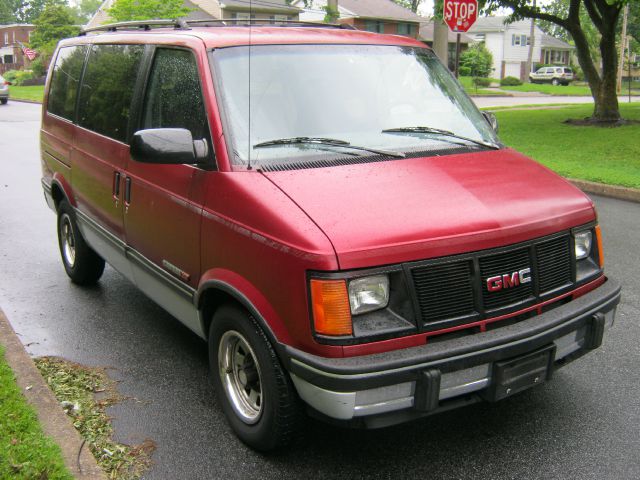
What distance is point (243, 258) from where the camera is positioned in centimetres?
330

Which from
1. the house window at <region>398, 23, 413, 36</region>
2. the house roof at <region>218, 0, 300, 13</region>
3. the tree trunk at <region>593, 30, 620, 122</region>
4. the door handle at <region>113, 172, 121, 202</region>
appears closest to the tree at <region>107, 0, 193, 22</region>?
the house roof at <region>218, 0, 300, 13</region>

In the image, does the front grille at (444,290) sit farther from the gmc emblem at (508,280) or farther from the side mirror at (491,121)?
the side mirror at (491,121)

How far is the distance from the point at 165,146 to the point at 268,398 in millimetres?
1342

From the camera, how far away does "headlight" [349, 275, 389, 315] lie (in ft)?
9.63

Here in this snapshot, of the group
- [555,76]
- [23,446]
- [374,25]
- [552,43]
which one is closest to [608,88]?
[23,446]

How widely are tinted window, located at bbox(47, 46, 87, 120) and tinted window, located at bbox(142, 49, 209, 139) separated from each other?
5.39 ft

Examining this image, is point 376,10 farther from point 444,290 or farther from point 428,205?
point 444,290

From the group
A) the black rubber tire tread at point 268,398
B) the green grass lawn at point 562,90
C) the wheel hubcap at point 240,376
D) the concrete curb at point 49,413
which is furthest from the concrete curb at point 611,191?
Result: the green grass lawn at point 562,90

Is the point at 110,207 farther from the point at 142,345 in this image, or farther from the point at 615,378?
the point at 615,378

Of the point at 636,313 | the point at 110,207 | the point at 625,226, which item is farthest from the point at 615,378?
the point at 625,226

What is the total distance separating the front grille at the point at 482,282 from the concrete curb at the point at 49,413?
5.58 ft

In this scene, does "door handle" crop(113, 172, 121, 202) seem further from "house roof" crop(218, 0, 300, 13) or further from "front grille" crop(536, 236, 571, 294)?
"front grille" crop(536, 236, 571, 294)

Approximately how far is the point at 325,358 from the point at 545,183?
1.60 m

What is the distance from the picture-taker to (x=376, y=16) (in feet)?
188
